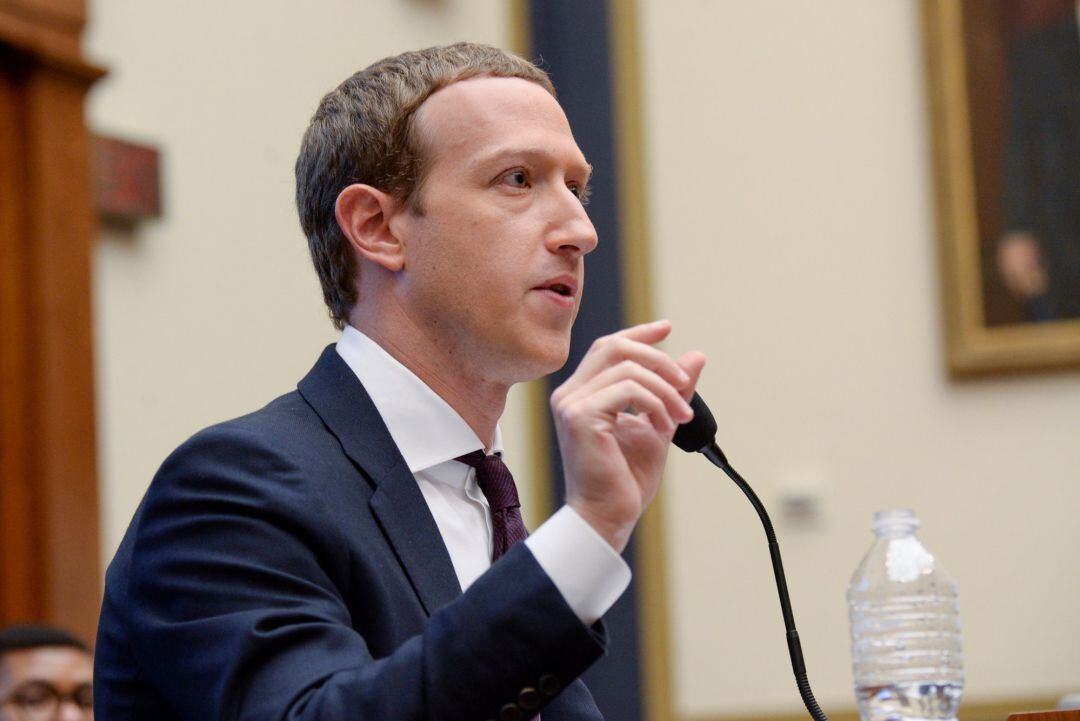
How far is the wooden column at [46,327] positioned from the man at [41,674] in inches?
10.7

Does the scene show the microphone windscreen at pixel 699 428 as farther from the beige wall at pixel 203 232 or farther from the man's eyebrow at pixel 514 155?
the beige wall at pixel 203 232

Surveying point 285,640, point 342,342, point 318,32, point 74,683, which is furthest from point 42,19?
point 285,640

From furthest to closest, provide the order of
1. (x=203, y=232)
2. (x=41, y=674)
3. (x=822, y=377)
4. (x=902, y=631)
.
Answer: (x=822, y=377), (x=203, y=232), (x=41, y=674), (x=902, y=631)

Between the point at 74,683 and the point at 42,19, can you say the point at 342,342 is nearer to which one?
the point at 74,683

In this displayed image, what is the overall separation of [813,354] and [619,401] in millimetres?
4726

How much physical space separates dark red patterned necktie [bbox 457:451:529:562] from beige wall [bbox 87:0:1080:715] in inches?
124

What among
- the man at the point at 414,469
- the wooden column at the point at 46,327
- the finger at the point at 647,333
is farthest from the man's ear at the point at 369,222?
the wooden column at the point at 46,327

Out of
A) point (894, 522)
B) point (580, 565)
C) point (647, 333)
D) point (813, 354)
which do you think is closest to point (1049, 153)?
point (813, 354)

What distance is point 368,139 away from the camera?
2.23m

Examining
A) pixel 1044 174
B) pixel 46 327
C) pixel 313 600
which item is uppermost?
pixel 1044 174

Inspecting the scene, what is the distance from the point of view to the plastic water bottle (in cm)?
207

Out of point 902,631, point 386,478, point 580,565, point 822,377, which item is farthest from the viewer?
point 822,377

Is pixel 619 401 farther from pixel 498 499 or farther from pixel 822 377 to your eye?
pixel 822 377

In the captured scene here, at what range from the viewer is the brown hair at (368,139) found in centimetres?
220
